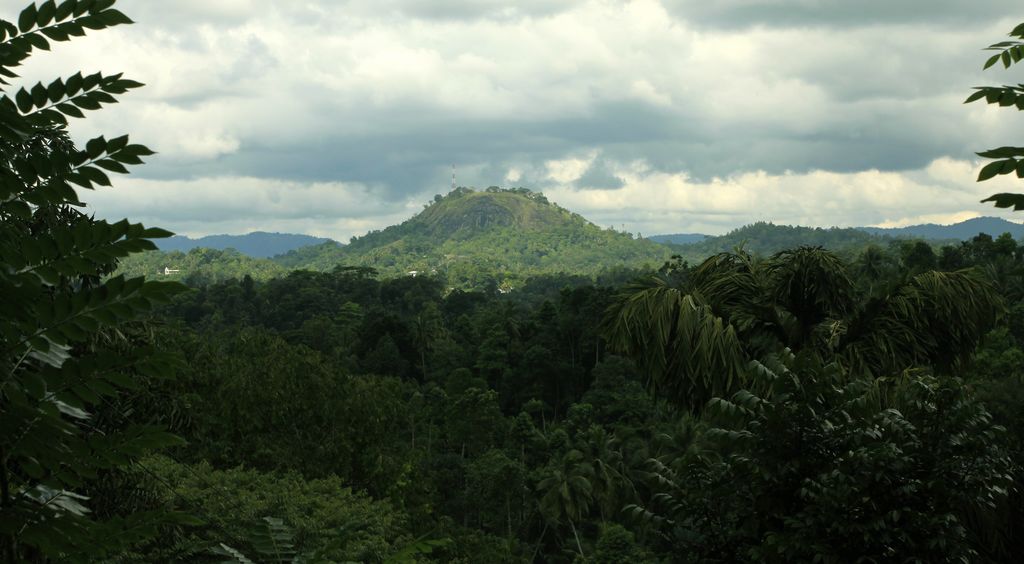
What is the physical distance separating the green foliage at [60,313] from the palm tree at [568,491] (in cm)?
4023

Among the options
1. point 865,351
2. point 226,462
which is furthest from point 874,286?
point 226,462

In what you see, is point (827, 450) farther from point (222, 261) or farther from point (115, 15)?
point (222, 261)

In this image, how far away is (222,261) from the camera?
167875 millimetres

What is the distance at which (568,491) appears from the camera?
41281 millimetres

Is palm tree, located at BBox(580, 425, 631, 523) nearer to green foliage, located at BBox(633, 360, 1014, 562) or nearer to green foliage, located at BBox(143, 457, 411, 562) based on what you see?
green foliage, located at BBox(143, 457, 411, 562)

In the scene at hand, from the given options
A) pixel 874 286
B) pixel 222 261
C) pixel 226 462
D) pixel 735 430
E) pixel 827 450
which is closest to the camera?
pixel 827 450

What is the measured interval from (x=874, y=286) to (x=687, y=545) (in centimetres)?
341

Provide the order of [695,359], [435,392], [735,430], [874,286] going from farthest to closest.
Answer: [435,392]
[874,286]
[695,359]
[735,430]

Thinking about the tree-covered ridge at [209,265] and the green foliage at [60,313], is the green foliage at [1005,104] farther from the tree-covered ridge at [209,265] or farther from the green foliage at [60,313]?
the tree-covered ridge at [209,265]

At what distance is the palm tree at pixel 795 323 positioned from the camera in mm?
7477

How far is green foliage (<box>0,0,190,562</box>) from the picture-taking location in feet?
6.18

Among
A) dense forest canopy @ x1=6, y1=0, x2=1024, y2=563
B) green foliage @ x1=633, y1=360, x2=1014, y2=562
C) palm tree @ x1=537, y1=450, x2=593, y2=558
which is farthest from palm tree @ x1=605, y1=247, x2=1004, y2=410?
palm tree @ x1=537, y1=450, x2=593, y2=558

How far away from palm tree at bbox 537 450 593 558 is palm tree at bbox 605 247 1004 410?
34.2 m

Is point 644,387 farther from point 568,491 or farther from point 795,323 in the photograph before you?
point 568,491
